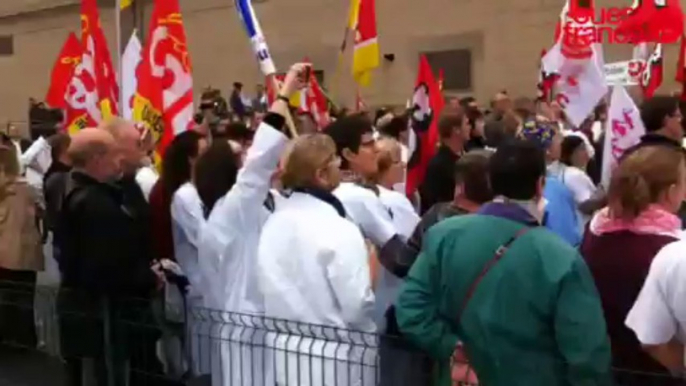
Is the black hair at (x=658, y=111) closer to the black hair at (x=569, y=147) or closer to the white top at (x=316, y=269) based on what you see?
the black hair at (x=569, y=147)

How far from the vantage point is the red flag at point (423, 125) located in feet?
29.4

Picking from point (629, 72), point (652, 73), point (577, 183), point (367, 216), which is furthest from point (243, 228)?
point (652, 73)

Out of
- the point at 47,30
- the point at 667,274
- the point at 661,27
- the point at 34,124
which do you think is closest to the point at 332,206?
the point at 667,274

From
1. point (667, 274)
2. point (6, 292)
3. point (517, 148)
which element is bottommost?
point (6, 292)

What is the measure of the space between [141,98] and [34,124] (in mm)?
9548

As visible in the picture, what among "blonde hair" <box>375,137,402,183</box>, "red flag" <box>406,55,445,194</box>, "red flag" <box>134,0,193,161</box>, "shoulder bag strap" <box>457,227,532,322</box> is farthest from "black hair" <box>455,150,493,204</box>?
"red flag" <box>406,55,445,194</box>

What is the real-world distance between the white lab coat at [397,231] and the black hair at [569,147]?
101 inches

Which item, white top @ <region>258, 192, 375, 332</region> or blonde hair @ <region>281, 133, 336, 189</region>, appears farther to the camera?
blonde hair @ <region>281, 133, 336, 189</region>

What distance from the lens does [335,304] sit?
525 centimetres

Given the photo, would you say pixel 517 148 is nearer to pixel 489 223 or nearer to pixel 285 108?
pixel 489 223

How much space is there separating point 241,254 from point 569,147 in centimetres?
374

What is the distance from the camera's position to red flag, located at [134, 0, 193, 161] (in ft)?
26.4

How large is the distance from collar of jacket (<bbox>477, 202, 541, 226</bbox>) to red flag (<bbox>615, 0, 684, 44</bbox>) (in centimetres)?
583

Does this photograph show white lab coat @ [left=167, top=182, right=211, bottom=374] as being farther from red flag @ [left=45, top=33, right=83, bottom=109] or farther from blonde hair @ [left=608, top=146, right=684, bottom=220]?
red flag @ [left=45, top=33, right=83, bottom=109]
